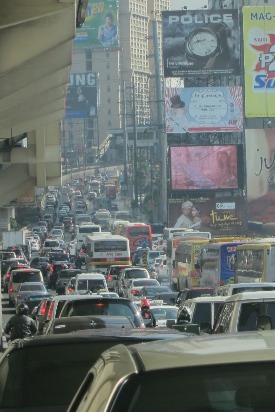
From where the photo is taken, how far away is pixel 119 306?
1623 cm

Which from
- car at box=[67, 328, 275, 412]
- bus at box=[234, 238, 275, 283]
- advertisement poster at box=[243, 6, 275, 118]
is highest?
advertisement poster at box=[243, 6, 275, 118]

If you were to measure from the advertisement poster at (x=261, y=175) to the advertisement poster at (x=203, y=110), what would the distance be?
1.63 meters

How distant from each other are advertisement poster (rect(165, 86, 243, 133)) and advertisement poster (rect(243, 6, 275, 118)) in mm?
1538

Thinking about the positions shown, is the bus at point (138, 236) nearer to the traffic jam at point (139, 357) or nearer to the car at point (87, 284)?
the car at point (87, 284)

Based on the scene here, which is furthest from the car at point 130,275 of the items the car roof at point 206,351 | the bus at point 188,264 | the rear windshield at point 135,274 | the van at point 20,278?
the car roof at point 206,351

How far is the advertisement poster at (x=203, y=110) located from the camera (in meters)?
92.9

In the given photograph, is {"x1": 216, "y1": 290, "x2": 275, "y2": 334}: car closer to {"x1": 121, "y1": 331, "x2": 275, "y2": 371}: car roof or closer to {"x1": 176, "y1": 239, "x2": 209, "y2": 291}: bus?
{"x1": 121, "y1": 331, "x2": 275, "y2": 371}: car roof

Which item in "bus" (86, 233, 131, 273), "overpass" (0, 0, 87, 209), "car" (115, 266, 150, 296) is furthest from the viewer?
"bus" (86, 233, 131, 273)

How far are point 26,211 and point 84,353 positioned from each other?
422 ft

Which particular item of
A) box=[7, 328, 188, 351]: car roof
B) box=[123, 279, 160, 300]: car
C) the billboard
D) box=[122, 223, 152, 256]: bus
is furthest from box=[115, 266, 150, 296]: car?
the billboard

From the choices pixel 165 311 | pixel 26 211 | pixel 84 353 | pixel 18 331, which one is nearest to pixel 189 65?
pixel 26 211

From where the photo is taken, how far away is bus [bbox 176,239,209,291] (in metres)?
53.6

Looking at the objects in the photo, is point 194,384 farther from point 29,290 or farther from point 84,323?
point 29,290

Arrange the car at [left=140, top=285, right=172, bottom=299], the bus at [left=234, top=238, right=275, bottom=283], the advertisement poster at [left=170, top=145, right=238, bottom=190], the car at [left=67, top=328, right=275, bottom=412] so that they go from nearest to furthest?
the car at [left=67, top=328, right=275, bottom=412] < the bus at [left=234, top=238, right=275, bottom=283] < the car at [left=140, top=285, right=172, bottom=299] < the advertisement poster at [left=170, top=145, right=238, bottom=190]
